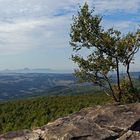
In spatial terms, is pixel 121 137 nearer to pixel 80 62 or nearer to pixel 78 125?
pixel 78 125

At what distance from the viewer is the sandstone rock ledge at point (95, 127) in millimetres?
23312

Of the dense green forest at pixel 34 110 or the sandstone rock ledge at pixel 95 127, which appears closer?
the sandstone rock ledge at pixel 95 127

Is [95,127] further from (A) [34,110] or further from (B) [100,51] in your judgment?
(A) [34,110]

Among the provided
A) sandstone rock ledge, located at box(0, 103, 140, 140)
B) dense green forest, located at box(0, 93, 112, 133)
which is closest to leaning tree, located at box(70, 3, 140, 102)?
sandstone rock ledge, located at box(0, 103, 140, 140)

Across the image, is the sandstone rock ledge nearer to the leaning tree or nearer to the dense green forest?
the leaning tree

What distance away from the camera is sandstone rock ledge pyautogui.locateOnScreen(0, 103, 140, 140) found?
76.5ft

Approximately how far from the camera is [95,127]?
2441cm

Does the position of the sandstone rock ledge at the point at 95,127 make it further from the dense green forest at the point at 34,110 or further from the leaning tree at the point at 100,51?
the dense green forest at the point at 34,110

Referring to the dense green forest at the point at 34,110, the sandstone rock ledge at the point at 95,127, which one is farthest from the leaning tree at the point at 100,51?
the dense green forest at the point at 34,110

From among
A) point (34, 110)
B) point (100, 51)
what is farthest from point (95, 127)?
point (34, 110)

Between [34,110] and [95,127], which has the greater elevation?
[95,127]

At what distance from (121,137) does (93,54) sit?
2068cm

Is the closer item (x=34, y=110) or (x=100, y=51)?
(x=100, y=51)

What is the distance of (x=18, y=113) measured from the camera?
105m
